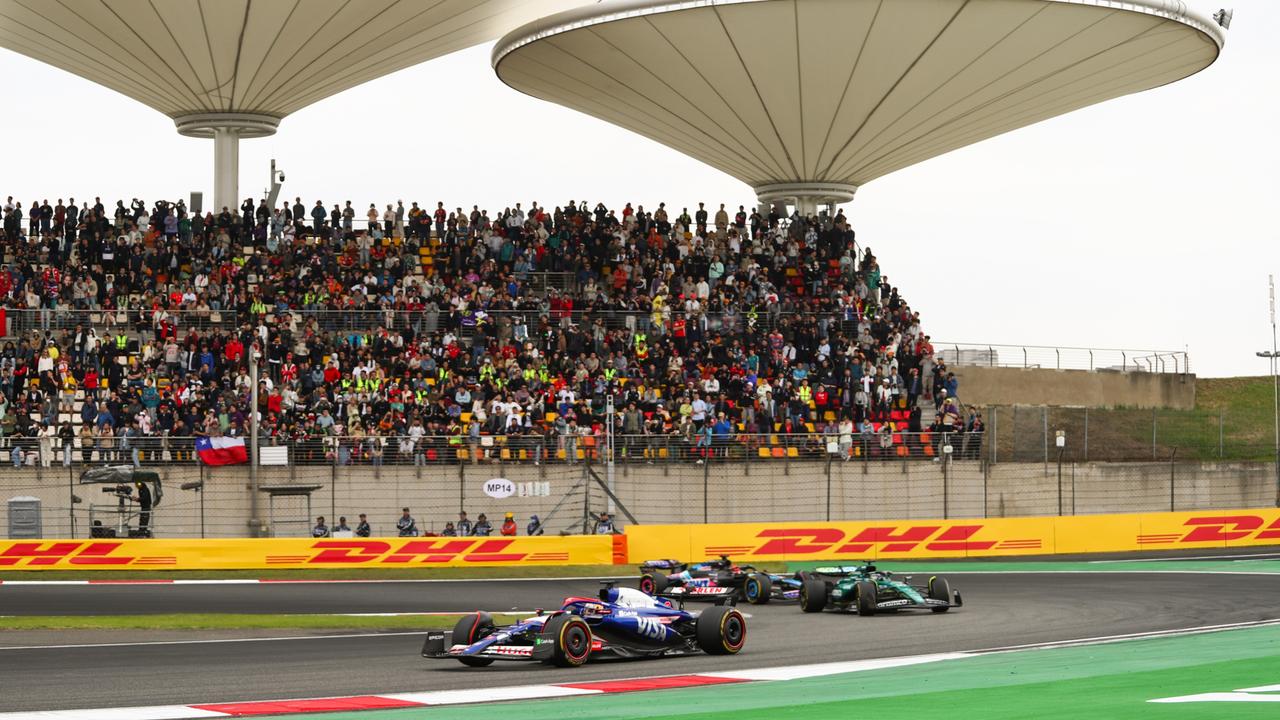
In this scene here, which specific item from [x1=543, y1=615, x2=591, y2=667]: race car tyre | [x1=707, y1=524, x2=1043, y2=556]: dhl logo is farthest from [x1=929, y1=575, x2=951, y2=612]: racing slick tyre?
[x1=707, y1=524, x2=1043, y2=556]: dhl logo

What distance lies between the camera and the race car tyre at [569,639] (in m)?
16.2

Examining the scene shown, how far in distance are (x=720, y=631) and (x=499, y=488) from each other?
61.3 ft

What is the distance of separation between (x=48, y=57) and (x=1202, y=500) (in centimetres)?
3038

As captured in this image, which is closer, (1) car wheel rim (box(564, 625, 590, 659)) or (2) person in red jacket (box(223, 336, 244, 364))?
(1) car wheel rim (box(564, 625, 590, 659))

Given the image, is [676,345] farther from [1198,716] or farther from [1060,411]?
[1198,716]

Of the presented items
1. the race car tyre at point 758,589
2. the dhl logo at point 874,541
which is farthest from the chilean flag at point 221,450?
the race car tyre at point 758,589

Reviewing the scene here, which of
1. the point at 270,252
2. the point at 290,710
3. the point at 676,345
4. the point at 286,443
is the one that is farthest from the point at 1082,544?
the point at 290,710

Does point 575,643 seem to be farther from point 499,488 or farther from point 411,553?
point 499,488

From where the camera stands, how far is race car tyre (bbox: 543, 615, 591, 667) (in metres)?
16.2

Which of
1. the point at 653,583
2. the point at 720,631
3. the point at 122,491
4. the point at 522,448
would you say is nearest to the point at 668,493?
the point at 522,448

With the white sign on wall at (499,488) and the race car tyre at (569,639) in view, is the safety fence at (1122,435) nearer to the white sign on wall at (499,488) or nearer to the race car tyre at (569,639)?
the white sign on wall at (499,488)

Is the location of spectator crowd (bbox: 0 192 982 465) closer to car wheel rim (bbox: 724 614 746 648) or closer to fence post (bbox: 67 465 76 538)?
fence post (bbox: 67 465 76 538)

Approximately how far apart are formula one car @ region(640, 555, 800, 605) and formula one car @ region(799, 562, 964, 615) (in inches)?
40.0

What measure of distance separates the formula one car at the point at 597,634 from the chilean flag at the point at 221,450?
19.1 m
